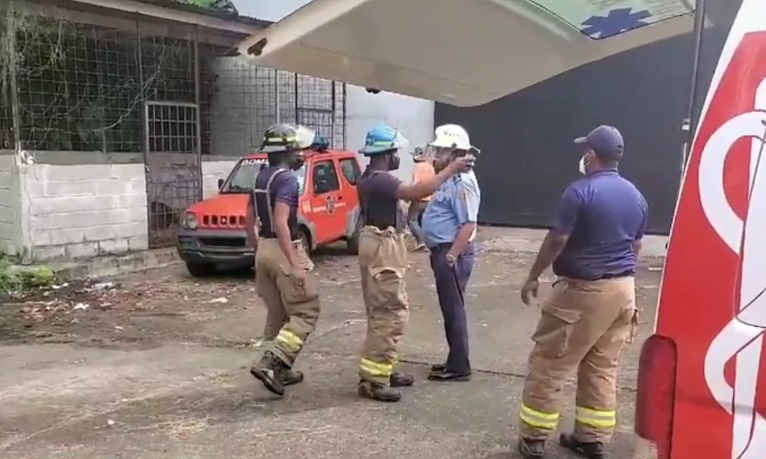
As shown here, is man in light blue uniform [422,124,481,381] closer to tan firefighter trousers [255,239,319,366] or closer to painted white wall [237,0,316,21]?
tan firefighter trousers [255,239,319,366]

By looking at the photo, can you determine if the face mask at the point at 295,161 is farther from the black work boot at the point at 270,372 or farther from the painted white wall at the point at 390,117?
the painted white wall at the point at 390,117

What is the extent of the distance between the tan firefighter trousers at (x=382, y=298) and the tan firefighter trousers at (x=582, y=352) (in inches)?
50.1

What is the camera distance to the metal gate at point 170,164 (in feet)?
41.7

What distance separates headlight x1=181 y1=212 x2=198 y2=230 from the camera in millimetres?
10663

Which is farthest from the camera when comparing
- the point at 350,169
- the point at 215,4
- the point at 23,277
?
the point at 215,4

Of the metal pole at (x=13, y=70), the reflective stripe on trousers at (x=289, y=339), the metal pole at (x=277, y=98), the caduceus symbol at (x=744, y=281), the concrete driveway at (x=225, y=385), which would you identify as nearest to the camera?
the caduceus symbol at (x=744, y=281)

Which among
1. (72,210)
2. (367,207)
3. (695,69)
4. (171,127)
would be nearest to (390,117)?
(171,127)

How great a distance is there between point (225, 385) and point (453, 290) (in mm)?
1819

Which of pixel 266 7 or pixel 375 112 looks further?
pixel 375 112

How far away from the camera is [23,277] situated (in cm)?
998

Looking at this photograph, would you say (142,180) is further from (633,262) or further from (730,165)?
(730,165)

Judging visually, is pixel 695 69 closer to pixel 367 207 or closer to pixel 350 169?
pixel 367 207

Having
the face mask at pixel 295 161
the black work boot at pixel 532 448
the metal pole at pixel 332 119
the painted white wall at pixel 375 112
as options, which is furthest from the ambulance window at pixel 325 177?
the black work boot at pixel 532 448

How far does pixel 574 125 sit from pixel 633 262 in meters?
11.7
